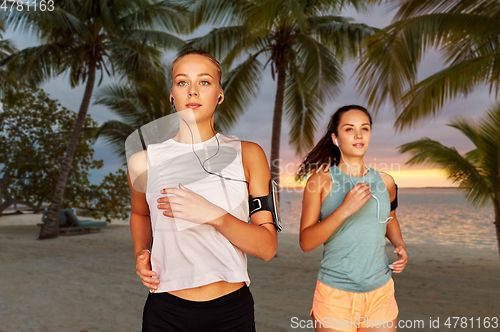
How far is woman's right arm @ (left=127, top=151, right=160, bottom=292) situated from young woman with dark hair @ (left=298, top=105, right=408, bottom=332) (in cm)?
82

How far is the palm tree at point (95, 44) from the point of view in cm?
1042

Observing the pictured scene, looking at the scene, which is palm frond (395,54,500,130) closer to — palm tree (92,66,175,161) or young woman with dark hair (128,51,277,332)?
young woman with dark hair (128,51,277,332)

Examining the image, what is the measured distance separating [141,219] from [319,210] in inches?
37.2

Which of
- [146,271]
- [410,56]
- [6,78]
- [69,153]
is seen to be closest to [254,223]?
[146,271]

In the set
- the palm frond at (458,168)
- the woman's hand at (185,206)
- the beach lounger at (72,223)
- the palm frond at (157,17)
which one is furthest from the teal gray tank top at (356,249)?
the beach lounger at (72,223)

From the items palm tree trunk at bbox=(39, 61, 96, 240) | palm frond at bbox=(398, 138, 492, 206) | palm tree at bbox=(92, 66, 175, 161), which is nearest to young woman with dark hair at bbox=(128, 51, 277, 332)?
palm frond at bbox=(398, 138, 492, 206)

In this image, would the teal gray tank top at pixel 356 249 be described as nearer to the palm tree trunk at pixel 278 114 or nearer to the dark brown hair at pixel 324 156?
the dark brown hair at pixel 324 156

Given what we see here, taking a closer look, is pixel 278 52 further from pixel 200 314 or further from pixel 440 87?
pixel 200 314

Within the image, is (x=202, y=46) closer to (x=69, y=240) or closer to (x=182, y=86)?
(x=69, y=240)

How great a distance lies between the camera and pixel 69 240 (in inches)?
431

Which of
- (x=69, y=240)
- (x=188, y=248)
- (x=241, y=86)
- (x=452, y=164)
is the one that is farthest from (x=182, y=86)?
(x=69, y=240)

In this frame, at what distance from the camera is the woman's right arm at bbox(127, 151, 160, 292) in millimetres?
1214

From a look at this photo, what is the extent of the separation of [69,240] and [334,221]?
11.4m

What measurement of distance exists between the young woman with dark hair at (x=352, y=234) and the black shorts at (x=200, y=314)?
2.04 ft
